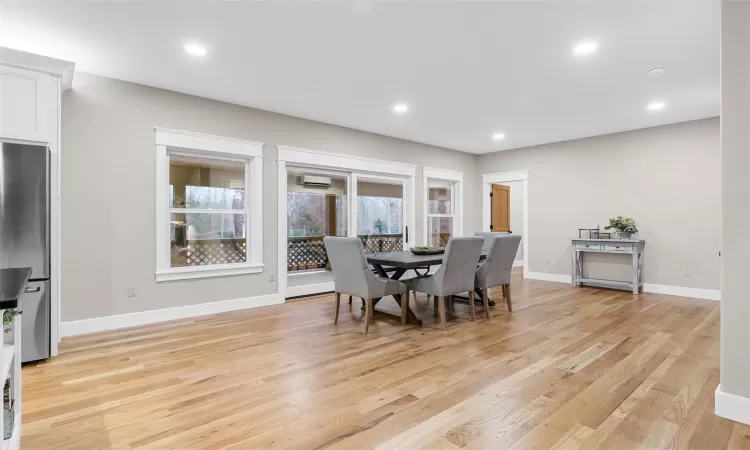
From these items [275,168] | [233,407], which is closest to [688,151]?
[275,168]

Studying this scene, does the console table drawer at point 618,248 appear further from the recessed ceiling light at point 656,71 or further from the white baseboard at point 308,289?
the white baseboard at point 308,289

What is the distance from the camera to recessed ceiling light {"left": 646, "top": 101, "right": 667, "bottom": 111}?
4.68 m

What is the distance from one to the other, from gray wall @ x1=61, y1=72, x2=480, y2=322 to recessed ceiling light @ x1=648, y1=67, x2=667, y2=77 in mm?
4434

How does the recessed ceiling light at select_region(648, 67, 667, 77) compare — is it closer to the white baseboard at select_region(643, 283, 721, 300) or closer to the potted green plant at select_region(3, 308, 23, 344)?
the white baseboard at select_region(643, 283, 721, 300)

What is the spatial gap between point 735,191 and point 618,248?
165 inches

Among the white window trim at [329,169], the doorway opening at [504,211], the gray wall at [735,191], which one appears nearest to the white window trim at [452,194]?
the white window trim at [329,169]

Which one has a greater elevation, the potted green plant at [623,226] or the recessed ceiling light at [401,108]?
the recessed ceiling light at [401,108]

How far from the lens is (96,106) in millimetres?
3791

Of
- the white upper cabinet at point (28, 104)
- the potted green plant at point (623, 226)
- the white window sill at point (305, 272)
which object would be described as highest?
the white upper cabinet at point (28, 104)

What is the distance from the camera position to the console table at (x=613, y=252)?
570 centimetres

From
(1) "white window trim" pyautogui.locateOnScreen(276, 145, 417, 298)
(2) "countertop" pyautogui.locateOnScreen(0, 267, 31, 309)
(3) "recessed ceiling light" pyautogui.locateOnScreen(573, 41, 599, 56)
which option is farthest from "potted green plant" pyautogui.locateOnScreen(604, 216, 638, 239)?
(2) "countertop" pyautogui.locateOnScreen(0, 267, 31, 309)

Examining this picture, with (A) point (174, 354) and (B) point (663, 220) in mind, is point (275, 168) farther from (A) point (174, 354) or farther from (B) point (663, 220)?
(B) point (663, 220)

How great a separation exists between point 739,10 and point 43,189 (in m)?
4.70

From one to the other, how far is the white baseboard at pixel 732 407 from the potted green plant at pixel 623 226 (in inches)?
171
